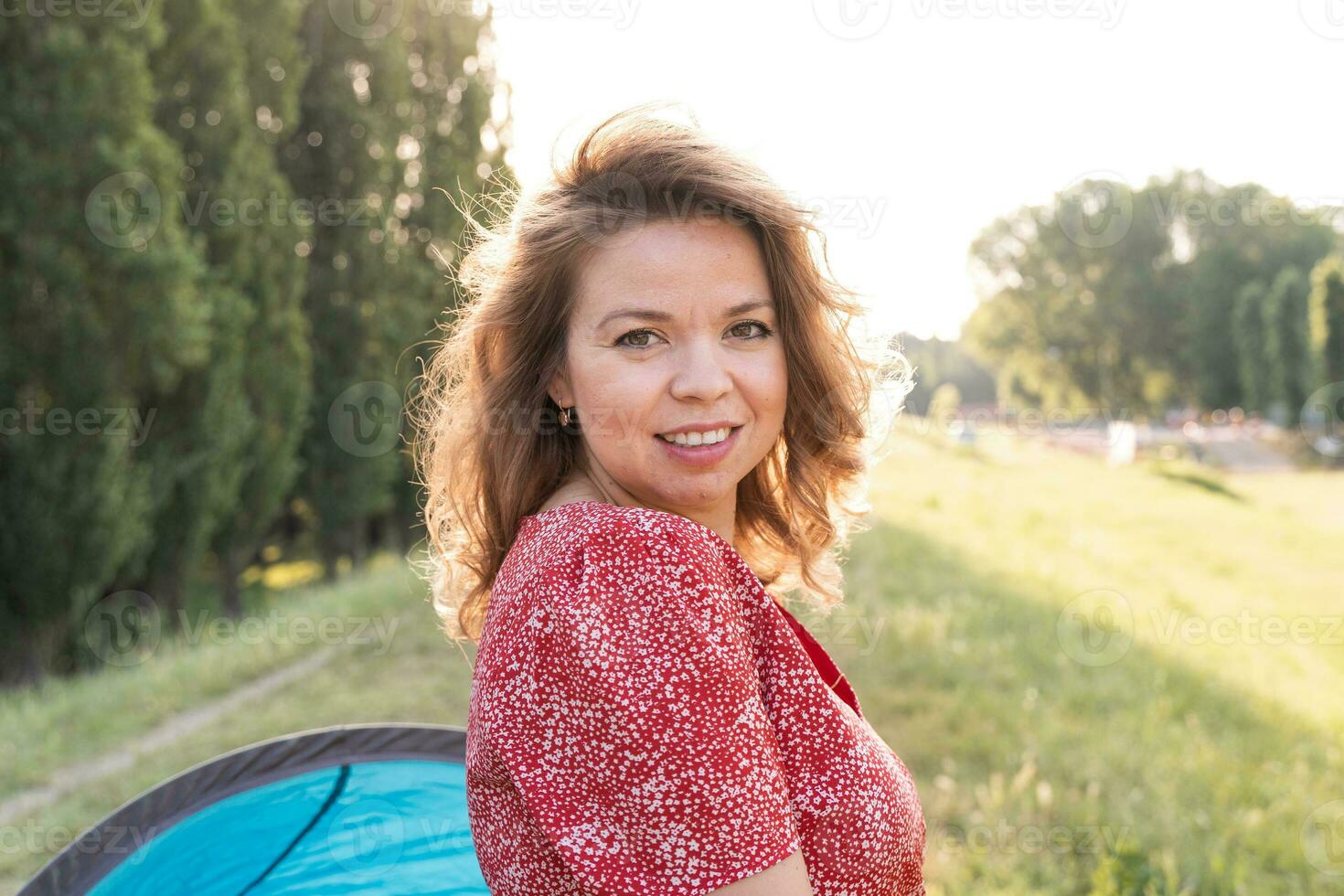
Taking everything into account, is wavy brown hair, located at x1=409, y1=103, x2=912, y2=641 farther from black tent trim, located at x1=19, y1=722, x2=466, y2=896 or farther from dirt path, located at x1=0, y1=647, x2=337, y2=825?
dirt path, located at x1=0, y1=647, x2=337, y2=825

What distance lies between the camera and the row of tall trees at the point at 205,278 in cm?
721

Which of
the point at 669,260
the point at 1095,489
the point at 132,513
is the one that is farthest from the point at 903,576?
the point at 1095,489

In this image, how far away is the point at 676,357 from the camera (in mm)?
1509

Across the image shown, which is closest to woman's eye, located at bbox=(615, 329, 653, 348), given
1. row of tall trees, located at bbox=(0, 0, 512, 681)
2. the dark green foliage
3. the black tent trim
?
the black tent trim

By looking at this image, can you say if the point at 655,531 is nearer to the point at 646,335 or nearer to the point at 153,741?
the point at 646,335

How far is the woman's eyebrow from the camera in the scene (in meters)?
1.49

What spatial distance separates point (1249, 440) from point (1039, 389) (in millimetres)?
21384

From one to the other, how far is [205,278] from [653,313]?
26.7ft

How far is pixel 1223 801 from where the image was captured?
4.38 metres

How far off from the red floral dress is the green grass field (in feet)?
4.44

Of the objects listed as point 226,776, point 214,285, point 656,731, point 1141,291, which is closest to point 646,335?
point 656,731

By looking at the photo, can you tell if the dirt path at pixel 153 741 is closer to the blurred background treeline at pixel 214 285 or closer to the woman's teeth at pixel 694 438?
the blurred background treeline at pixel 214 285

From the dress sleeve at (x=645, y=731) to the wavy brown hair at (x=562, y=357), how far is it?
0.57 metres

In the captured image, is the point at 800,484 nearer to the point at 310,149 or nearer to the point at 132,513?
the point at 132,513
